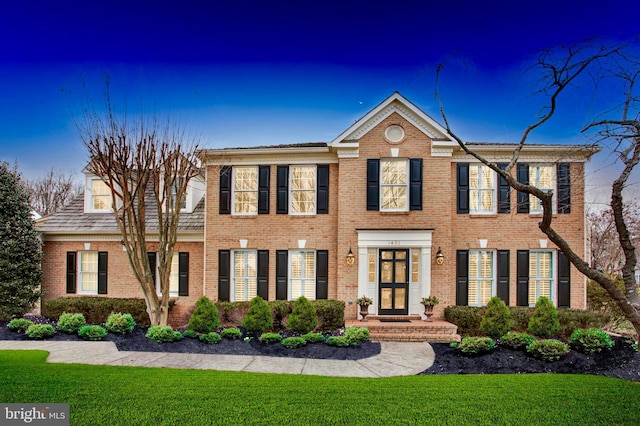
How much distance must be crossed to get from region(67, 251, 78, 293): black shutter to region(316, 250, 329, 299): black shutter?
9.62m

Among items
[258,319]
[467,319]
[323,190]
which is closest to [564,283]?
[467,319]

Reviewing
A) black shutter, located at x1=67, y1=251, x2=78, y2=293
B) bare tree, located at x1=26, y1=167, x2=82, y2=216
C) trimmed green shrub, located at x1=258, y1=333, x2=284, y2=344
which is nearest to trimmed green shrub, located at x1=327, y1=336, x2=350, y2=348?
trimmed green shrub, located at x1=258, y1=333, x2=284, y2=344

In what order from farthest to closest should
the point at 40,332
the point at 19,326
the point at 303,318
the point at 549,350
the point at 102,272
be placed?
the point at 102,272, the point at 303,318, the point at 19,326, the point at 40,332, the point at 549,350

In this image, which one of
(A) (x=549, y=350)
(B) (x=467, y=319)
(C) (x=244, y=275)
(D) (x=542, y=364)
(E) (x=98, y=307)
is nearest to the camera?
(D) (x=542, y=364)

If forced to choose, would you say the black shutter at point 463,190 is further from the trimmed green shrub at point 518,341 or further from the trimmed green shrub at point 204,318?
the trimmed green shrub at point 204,318

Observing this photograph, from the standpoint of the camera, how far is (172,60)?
11891 millimetres

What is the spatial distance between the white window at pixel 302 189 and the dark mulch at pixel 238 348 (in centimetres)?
493

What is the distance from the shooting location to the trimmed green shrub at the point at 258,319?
11.2 metres

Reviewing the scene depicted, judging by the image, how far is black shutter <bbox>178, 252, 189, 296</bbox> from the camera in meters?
13.8

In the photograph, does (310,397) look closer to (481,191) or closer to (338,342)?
(338,342)

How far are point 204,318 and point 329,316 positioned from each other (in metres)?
4.03

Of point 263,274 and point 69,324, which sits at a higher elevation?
point 263,274

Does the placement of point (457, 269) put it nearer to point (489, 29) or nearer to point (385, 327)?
point (385, 327)

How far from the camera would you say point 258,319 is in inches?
→ 442
